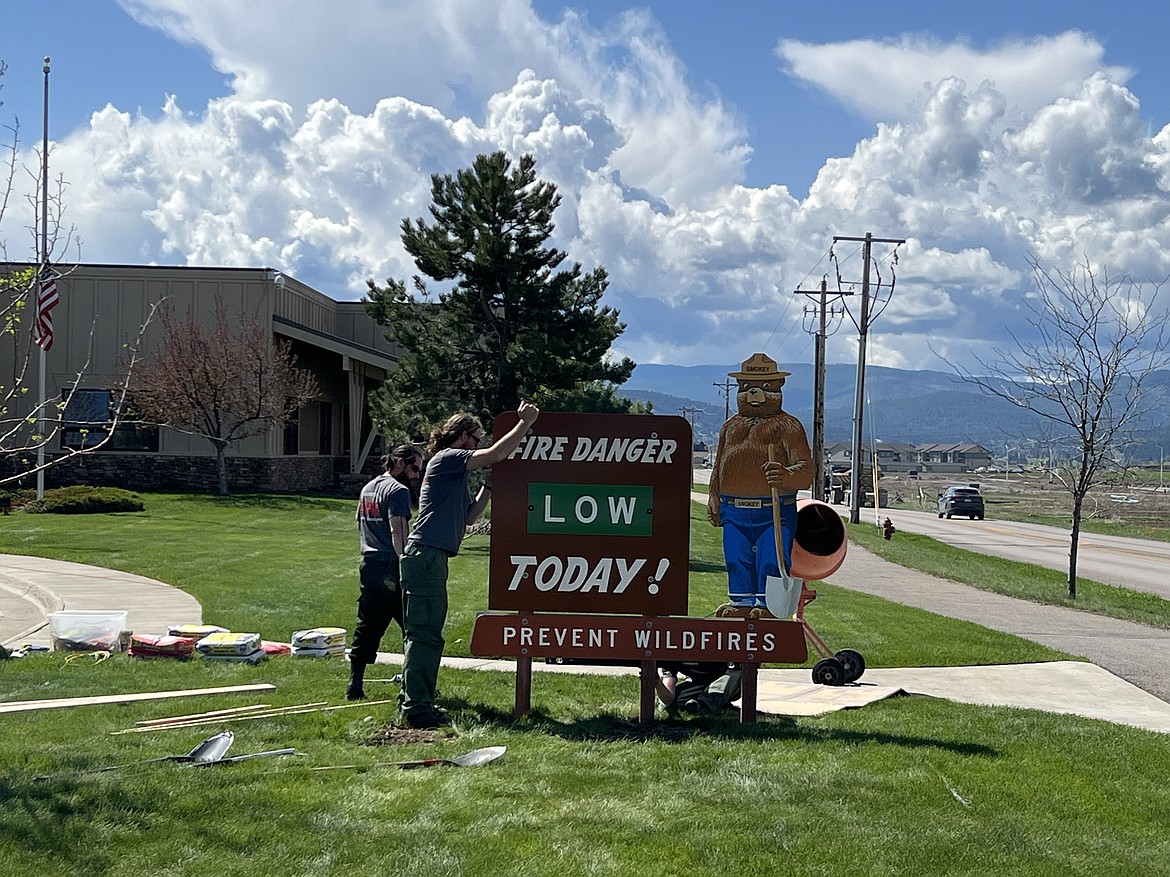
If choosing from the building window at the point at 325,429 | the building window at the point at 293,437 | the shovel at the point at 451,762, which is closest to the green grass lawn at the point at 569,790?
the shovel at the point at 451,762

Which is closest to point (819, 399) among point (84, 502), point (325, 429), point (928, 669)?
point (325, 429)

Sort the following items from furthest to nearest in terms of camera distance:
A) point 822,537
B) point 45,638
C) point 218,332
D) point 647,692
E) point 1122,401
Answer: point 218,332, point 1122,401, point 45,638, point 822,537, point 647,692

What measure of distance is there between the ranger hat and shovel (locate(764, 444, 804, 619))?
33.8 inches

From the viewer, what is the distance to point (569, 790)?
5586 millimetres

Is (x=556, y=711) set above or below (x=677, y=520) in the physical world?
below

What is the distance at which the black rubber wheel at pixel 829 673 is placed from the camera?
9.21 m

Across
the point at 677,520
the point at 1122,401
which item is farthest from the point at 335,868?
the point at 1122,401

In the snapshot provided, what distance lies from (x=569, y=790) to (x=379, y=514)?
333 cm

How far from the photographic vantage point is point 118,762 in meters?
5.79

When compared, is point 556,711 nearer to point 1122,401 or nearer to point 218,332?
point 1122,401

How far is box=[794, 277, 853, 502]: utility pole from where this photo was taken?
37469 millimetres

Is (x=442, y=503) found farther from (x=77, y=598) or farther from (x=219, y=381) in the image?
(x=219, y=381)

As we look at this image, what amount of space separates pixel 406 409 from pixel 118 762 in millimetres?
18114

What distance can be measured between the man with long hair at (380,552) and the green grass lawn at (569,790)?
34 centimetres
